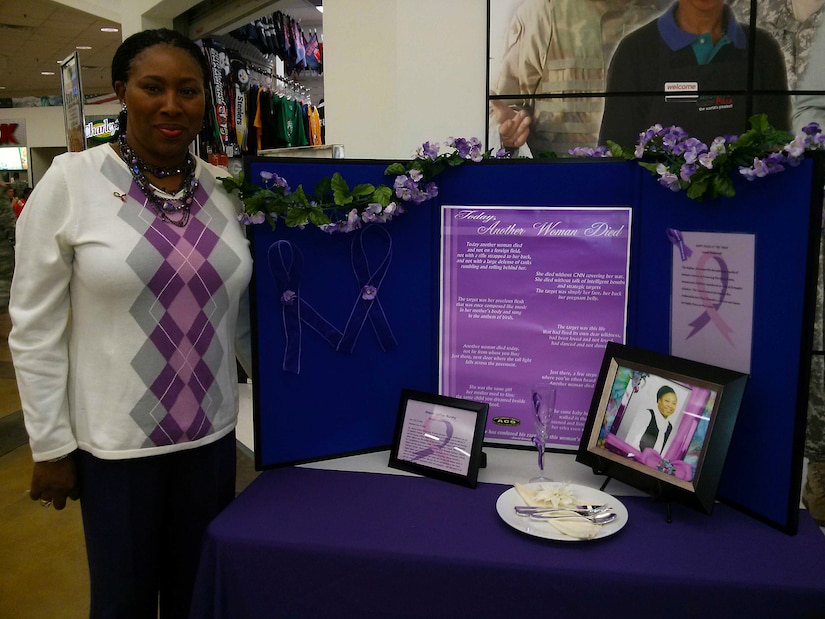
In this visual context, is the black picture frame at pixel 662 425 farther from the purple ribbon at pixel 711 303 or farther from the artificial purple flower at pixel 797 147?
the artificial purple flower at pixel 797 147

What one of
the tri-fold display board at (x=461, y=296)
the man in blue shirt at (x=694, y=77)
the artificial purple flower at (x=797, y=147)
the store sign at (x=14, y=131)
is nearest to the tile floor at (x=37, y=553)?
the tri-fold display board at (x=461, y=296)

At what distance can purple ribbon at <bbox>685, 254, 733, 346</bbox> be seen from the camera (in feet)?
4.28

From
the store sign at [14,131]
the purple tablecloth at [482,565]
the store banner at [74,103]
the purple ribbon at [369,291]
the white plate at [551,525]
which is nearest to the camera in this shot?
the purple tablecloth at [482,565]

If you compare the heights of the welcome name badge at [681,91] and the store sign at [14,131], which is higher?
the store sign at [14,131]

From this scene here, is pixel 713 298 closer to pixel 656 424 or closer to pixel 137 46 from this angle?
pixel 656 424

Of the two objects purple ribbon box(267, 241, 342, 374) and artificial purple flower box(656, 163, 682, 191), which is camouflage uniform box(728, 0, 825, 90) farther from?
purple ribbon box(267, 241, 342, 374)

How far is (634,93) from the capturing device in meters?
2.78

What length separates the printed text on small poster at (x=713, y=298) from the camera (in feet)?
4.17

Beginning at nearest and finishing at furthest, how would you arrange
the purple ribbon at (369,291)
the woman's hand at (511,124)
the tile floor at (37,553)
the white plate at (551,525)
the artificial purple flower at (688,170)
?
the white plate at (551,525) → the artificial purple flower at (688,170) → the purple ribbon at (369,291) → the tile floor at (37,553) → the woman's hand at (511,124)

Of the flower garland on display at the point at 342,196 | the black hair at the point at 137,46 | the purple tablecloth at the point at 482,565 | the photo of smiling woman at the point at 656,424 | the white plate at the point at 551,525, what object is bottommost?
the purple tablecloth at the point at 482,565

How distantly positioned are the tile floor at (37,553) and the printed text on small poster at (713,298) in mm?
1626

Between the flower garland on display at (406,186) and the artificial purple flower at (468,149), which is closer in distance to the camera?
the flower garland on display at (406,186)

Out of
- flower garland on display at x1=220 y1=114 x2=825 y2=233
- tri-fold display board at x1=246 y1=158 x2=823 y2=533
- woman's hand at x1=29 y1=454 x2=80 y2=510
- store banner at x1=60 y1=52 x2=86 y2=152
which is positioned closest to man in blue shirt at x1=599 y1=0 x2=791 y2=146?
flower garland on display at x1=220 y1=114 x2=825 y2=233

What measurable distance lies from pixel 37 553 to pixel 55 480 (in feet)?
5.87
